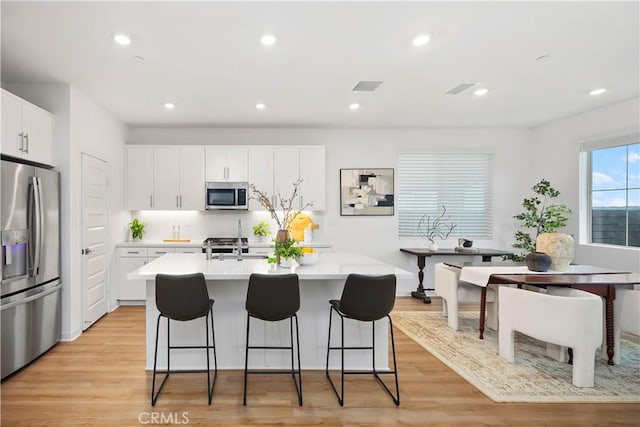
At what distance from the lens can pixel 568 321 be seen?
9.23 ft

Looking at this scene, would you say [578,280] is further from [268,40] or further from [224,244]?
[224,244]

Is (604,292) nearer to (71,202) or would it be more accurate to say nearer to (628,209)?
(628,209)

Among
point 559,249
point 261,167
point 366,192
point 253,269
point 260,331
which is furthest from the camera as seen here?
point 366,192

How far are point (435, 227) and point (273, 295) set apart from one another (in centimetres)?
422

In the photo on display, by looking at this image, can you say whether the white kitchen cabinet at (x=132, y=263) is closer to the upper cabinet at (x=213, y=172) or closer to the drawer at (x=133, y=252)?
the drawer at (x=133, y=252)

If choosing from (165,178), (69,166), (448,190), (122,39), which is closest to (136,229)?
(165,178)

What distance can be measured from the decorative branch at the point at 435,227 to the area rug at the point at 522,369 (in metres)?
2.02

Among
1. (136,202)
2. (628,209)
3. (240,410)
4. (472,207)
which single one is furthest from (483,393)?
(136,202)

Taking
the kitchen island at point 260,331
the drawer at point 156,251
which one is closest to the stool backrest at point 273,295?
the kitchen island at point 260,331

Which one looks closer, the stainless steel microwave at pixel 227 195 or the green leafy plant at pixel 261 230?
the stainless steel microwave at pixel 227 195

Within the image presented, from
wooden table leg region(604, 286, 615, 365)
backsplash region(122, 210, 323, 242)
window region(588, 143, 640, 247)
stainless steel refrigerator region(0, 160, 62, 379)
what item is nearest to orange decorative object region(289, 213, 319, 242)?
backsplash region(122, 210, 323, 242)

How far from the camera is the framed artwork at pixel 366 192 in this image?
234 inches

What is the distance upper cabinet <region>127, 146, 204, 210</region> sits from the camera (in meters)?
5.47

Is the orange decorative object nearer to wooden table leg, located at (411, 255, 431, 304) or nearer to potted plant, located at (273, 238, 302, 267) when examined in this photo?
wooden table leg, located at (411, 255, 431, 304)
